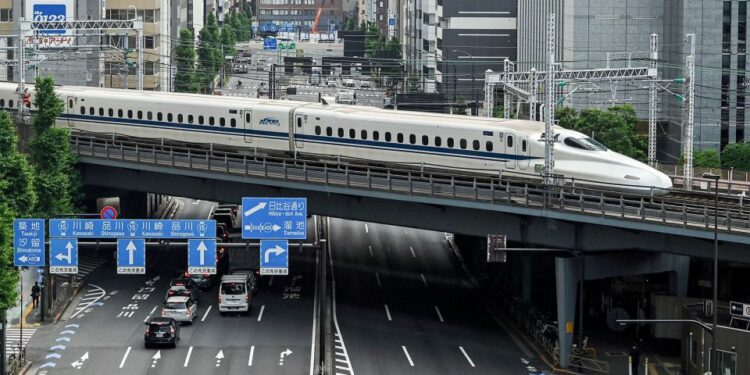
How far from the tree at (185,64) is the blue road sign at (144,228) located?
112 m

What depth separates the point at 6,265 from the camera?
73.1m

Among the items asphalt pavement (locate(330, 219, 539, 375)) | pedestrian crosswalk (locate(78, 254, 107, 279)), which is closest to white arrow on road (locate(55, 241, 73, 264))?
asphalt pavement (locate(330, 219, 539, 375))

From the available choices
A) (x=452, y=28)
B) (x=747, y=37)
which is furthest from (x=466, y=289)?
(x=452, y=28)

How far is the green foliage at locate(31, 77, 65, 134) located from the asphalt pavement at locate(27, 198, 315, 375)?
949 cm

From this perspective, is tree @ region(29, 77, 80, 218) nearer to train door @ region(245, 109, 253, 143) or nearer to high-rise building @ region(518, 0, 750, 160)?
train door @ region(245, 109, 253, 143)

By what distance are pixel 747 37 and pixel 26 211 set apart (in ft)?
255

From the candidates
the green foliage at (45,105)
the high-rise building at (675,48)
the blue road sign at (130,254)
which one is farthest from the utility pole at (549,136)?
the high-rise building at (675,48)

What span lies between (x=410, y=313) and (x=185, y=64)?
110m

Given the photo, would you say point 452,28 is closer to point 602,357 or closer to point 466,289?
point 466,289

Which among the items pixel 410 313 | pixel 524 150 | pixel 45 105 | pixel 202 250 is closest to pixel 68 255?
pixel 202 250

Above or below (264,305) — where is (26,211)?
above

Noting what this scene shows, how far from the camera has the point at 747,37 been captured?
141m

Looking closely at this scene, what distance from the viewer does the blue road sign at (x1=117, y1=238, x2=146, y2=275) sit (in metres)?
71.3

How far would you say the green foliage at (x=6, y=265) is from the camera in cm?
7181
